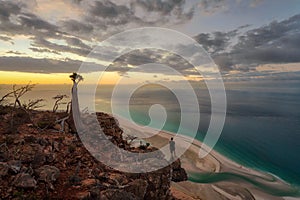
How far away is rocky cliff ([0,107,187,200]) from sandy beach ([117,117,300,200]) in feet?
44.4

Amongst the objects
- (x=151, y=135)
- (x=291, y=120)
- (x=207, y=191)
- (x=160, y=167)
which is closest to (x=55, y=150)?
(x=160, y=167)

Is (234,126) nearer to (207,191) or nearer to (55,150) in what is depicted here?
(207,191)

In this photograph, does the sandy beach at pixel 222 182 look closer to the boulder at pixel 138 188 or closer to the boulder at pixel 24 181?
the boulder at pixel 138 188

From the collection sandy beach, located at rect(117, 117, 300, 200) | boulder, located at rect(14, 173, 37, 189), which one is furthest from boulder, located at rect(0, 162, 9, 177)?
sandy beach, located at rect(117, 117, 300, 200)

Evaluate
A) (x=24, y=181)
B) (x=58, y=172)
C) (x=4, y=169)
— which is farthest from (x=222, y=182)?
(x=4, y=169)

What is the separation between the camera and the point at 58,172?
14156 millimetres

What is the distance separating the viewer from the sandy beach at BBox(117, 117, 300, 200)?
34344 millimetres

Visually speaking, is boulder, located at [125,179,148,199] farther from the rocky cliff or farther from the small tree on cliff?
the small tree on cliff

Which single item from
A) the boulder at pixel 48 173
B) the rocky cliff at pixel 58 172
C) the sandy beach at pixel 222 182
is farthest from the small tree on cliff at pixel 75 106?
the sandy beach at pixel 222 182

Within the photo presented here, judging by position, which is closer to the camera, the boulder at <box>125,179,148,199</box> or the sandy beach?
the boulder at <box>125,179,148,199</box>

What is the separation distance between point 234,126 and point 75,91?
282 ft

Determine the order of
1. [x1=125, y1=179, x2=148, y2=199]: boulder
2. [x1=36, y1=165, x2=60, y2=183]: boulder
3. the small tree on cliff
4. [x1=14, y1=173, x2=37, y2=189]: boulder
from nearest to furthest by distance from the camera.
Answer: [x1=14, y1=173, x2=37, y2=189]: boulder
[x1=36, y1=165, x2=60, y2=183]: boulder
[x1=125, y1=179, x2=148, y2=199]: boulder
the small tree on cliff

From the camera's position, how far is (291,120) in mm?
111812

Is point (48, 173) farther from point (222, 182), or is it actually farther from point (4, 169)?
point (222, 182)
